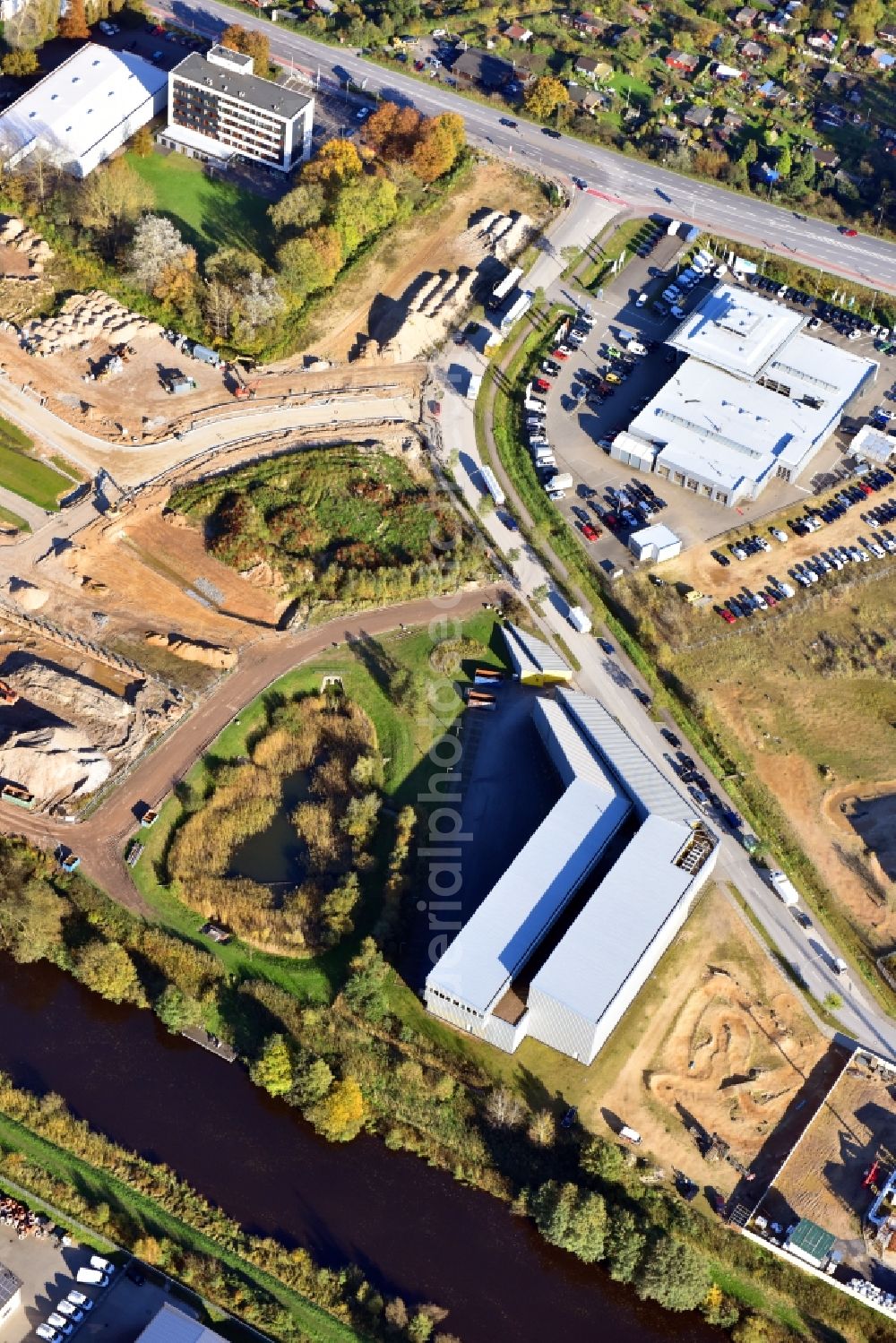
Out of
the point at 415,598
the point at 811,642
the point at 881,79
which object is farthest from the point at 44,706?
the point at 881,79

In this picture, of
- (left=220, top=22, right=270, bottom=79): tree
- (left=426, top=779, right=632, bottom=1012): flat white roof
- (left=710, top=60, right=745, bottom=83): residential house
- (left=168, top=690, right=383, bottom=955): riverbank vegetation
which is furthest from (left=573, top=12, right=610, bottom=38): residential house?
(left=426, top=779, right=632, bottom=1012): flat white roof

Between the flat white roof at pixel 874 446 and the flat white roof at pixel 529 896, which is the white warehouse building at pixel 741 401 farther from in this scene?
the flat white roof at pixel 529 896

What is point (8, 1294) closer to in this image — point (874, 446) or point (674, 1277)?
point (674, 1277)

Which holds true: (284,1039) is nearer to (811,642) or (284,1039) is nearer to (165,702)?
(165,702)

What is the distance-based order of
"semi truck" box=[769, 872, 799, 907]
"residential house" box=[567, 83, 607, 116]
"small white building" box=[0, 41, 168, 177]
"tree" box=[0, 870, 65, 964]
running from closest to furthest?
1. "tree" box=[0, 870, 65, 964]
2. "semi truck" box=[769, 872, 799, 907]
3. "small white building" box=[0, 41, 168, 177]
4. "residential house" box=[567, 83, 607, 116]

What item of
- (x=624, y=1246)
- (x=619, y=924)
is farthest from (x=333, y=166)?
(x=624, y=1246)

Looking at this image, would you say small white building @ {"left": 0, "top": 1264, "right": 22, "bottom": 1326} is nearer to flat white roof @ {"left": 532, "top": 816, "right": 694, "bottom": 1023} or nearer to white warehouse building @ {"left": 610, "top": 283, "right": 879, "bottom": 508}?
flat white roof @ {"left": 532, "top": 816, "right": 694, "bottom": 1023}
